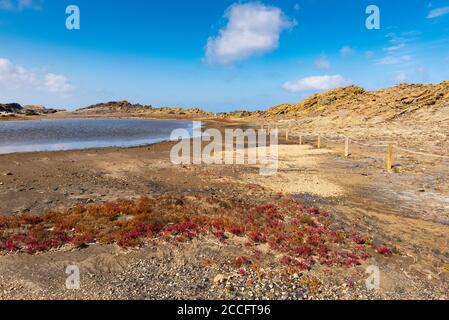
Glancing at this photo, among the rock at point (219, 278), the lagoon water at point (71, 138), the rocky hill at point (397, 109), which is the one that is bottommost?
the rock at point (219, 278)

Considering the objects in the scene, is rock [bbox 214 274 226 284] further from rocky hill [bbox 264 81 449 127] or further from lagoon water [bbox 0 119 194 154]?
rocky hill [bbox 264 81 449 127]

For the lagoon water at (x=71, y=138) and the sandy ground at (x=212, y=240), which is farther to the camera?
the lagoon water at (x=71, y=138)

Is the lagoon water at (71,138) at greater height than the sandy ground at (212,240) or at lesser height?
greater

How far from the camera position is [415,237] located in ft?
41.4

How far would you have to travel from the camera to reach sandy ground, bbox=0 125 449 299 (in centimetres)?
907

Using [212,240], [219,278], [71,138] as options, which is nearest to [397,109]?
[71,138]

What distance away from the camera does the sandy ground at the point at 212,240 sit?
29.8ft

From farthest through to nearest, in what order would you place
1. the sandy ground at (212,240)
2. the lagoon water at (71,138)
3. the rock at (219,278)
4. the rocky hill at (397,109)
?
the rocky hill at (397,109) < the lagoon water at (71,138) < the rock at (219,278) < the sandy ground at (212,240)

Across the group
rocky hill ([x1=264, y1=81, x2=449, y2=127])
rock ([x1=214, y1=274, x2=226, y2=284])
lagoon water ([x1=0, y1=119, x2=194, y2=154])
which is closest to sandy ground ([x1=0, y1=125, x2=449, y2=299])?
rock ([x1=214, y1=274, x2=226, y2=284])

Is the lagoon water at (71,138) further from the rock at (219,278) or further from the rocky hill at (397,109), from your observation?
A: the rock at (219,278)

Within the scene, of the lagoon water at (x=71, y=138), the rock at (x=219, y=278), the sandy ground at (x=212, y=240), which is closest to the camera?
the sandy ground at (x=212, y=240)

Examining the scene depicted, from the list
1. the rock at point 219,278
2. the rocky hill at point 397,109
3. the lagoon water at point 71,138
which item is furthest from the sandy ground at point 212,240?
the rocky hill at point 397,109
